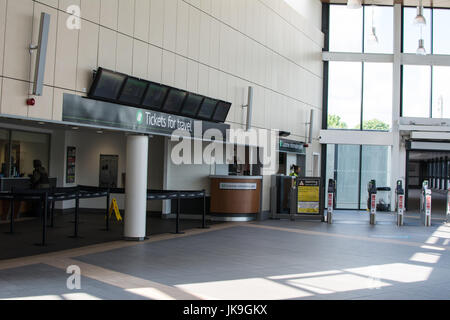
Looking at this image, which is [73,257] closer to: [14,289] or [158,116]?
[14,289]

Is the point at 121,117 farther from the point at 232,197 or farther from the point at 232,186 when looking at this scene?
the point at 232,197

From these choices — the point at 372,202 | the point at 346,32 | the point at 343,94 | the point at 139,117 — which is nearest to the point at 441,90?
the point at 343,94

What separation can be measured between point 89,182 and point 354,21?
1376 cm

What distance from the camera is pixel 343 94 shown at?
70.3ft

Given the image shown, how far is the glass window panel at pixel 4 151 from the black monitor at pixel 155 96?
15.7 ft

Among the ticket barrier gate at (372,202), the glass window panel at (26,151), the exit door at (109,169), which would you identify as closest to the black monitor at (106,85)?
the glass window panel at (26,151)

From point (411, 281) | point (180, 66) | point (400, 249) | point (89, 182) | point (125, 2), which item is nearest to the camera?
point (411, 281)

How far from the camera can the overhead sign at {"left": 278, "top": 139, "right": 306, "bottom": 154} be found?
16.8m

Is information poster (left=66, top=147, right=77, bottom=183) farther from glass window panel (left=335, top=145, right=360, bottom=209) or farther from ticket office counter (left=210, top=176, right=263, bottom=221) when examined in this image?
glass window panel (left=335, top=145, right=360, bottom=209)

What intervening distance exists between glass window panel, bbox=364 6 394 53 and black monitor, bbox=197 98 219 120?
11659 millimetres

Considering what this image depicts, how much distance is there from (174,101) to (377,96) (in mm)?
13244
